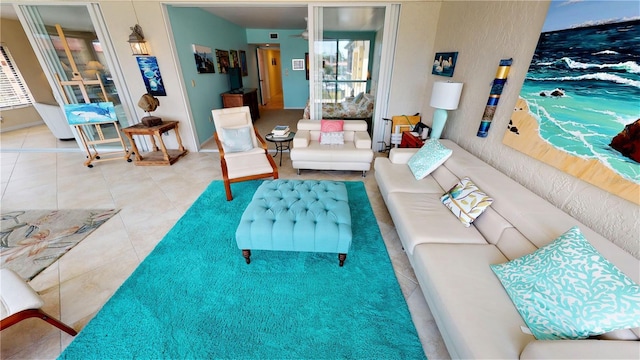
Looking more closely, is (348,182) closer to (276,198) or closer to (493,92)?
(276,198)

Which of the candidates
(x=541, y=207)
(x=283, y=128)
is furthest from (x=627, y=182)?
(x=283, y=128)

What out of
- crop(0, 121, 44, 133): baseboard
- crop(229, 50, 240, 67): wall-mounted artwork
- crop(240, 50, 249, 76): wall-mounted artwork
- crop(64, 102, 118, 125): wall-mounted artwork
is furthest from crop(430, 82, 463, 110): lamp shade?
crop(0, 121, 44, 133): baseboard

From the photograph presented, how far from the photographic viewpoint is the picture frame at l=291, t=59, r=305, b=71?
25.0 ft

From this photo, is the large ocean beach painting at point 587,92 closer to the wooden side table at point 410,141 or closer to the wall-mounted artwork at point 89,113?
the wooden side table at point 410,141

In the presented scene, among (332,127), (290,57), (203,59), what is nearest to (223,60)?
(203,59)

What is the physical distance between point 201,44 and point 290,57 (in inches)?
140

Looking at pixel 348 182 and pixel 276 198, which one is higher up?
pixel 276 198

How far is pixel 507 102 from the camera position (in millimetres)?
2051

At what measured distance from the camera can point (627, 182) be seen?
1.23 metres

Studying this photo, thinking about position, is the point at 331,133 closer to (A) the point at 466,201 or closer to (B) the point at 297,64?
Answer: (A) the point at 466,201

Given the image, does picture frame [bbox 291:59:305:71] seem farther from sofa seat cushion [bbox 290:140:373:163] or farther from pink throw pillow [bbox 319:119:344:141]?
sofa seat cushion [bbox 290:140:373:163]

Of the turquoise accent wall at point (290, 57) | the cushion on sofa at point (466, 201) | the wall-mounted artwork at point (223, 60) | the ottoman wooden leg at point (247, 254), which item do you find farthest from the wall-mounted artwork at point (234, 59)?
the cushion on sofa at point (466, 201)

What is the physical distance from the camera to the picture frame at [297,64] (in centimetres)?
761

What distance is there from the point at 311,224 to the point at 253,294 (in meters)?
0.64
